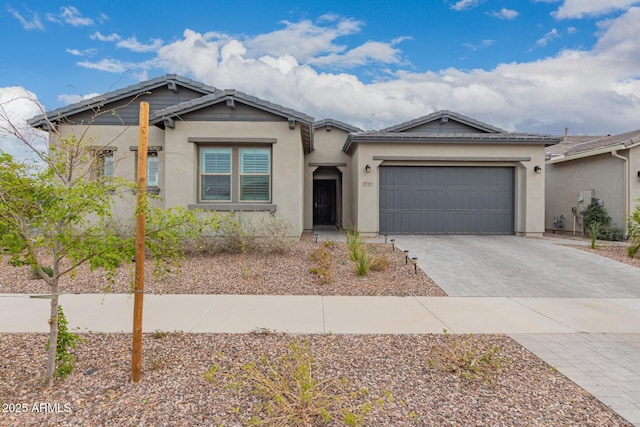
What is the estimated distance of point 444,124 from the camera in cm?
1455

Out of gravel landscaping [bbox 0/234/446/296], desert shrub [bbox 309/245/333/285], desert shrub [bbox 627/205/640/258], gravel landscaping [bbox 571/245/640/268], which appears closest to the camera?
gravel landscaping [bbox 0/234/446/296]

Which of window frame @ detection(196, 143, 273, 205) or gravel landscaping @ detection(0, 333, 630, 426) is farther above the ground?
window frame @ detection(196, 143, 273, 205)

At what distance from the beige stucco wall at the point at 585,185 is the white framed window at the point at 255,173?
13699 millimetres

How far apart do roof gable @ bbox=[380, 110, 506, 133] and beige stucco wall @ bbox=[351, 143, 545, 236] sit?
6.23 feet

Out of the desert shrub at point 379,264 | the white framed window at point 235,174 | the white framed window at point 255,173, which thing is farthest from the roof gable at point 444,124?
the desert shrub at point 379,264

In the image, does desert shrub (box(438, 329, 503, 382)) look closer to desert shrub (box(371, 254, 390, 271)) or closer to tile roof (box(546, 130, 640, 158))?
desert shrub (box(371, 254, 390, 271))

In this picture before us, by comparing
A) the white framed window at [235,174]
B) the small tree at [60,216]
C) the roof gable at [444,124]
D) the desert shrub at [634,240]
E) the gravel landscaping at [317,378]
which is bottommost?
the gravel landscaping at [317,378]

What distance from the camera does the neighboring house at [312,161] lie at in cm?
1011

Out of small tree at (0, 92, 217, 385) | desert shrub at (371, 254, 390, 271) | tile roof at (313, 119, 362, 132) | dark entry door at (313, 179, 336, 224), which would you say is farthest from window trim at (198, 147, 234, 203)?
dark entry door at (313, 179, 336, 224)

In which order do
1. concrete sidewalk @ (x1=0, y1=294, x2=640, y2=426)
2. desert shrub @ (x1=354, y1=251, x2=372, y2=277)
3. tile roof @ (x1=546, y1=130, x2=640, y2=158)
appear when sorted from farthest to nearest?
1. tile roof @ (x1=546, y1=130, x2=640, y2=158)
2. desert shrub @ (x1=354, y1=251, x2=372, y2=277)
3. concrete sidewalk @ (x1=0, y1=294, x2=640, y2=426)

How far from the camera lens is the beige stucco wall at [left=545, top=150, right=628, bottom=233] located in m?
12.8

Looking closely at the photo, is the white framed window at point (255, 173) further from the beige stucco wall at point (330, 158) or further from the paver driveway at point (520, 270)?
the paver driveway at point (520, 270)

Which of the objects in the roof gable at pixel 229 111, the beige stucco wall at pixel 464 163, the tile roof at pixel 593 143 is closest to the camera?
the roof gable at pixel 229 111

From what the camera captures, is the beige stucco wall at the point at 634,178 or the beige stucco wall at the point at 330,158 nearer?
the beige stucco wall at the point at 634,178
